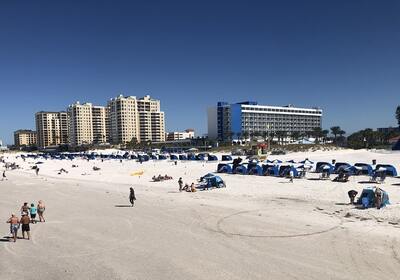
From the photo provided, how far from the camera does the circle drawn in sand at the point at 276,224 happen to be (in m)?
15.7

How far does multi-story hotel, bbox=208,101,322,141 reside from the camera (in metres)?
168

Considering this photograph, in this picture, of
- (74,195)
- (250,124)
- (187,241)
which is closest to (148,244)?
(187,241)

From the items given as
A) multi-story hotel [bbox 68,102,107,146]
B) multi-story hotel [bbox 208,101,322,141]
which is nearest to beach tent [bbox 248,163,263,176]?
multi-story hotel [bbox 208,101,322,141]

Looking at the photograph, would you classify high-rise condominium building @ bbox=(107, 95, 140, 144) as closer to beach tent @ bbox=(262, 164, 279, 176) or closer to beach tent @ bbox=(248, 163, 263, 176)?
beach tent @ bbox=(248, 163, 263, 176)

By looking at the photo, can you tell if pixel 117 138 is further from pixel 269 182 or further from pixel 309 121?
pixel 269 182

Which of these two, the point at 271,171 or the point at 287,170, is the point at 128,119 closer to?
the point at 271,171

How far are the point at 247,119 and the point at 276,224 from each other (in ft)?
514

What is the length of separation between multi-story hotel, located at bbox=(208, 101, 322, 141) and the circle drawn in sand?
139 m

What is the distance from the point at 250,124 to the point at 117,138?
226ft

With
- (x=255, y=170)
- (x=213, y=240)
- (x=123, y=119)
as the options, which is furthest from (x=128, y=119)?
(x=213, y=240)

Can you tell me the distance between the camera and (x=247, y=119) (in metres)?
172

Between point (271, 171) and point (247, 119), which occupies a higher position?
point (247, 119)

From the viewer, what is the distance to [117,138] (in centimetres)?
18975

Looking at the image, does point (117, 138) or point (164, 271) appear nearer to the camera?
point (164, 271)
